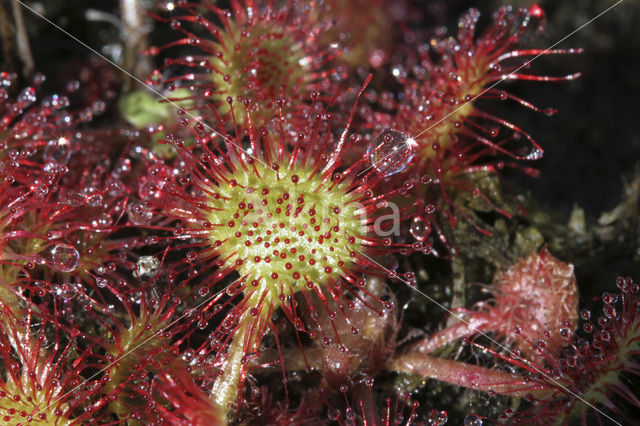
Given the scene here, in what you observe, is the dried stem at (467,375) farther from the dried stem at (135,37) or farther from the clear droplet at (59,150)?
the dried stem at (135,37)

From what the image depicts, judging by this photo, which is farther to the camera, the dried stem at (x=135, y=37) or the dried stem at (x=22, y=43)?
the dried stem at (x=135, y=37)

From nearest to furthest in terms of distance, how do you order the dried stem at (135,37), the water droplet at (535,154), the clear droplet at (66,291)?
the clear droplet at (66,291)
the water droplet at (535,154)
the dried stem at (135,37)

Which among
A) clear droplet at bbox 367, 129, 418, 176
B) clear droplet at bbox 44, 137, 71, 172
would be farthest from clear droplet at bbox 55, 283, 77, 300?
clear droplet at bbox 367, 129, 418, 176

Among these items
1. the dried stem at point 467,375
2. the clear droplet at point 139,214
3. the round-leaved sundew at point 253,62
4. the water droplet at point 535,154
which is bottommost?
the dried stem at point 467,375

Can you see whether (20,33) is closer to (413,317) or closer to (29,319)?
(29,319)

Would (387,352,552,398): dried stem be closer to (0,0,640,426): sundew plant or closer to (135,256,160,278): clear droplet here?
(0,0,640,426): sundew plant

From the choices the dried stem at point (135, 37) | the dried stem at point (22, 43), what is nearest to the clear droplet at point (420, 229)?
the dried stem at point (135, 37)

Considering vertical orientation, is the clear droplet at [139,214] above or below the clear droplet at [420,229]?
above

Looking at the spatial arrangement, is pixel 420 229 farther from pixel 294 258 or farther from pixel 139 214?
pixel 139 214
